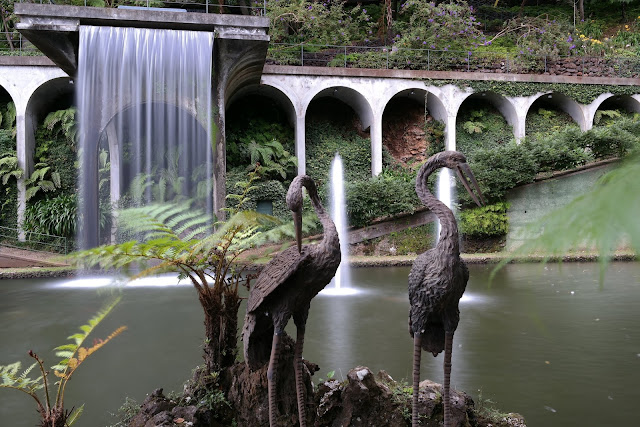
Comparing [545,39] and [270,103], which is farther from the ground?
[545,39]

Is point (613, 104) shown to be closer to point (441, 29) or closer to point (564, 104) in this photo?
point (564, 104)

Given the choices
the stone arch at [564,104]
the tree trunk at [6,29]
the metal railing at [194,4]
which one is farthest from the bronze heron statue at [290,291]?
the tree trunk at [6,29]

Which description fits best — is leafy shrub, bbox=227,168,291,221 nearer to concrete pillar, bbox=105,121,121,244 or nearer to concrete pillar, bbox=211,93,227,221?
concrete pillar, bbox=105,121,121,244

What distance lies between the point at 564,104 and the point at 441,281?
19.0 meters

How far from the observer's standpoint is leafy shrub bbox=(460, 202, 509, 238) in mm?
12953

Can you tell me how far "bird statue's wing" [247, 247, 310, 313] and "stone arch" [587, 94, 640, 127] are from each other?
18646 mm

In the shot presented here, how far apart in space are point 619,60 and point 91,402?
2163 centimetres

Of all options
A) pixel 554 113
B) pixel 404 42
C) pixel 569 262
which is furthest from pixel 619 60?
pixel 569 262

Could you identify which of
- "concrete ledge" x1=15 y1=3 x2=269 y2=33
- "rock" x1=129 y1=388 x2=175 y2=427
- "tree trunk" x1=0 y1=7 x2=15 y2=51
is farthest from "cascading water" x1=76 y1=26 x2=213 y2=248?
"rock" x1=129 y1=388 x2=175 y2=427

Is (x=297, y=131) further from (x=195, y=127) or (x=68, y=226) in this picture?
(x=68, y=226)

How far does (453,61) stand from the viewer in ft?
56.3

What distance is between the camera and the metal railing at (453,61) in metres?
16.7

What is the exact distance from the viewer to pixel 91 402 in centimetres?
337

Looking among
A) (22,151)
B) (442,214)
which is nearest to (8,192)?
(22,151)
